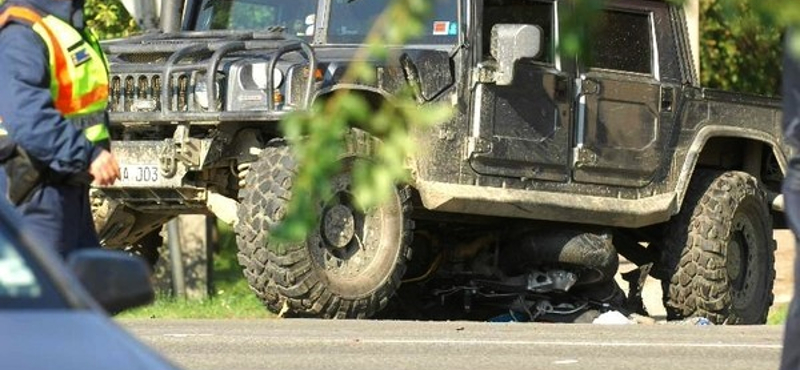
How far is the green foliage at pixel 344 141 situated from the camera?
→ 3742 mm

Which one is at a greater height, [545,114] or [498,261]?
[545,114]

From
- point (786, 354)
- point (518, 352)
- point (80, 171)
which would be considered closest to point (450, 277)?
point (518, 352)

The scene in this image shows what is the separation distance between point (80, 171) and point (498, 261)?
7.02 m

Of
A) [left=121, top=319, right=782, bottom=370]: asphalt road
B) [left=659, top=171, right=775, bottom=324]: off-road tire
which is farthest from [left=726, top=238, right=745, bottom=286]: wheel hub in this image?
[left=121, top=319, right=782, bottom=370]: asphalt road

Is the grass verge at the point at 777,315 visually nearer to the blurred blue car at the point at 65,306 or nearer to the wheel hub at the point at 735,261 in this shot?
the wheel hub at the point at 735,261

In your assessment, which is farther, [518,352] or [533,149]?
[533,149]

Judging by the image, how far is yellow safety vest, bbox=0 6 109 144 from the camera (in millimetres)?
6918

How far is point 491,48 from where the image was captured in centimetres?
1268

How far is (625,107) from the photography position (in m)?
13.6

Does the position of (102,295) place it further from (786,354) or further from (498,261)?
(498,261)

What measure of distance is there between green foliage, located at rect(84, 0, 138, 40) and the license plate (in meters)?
6.74

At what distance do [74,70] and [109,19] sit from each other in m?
12.1

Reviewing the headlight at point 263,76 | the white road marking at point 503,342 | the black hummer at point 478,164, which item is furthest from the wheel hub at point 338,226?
the white road marking at point 503,342

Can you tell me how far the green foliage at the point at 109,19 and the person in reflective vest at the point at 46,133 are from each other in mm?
11970
